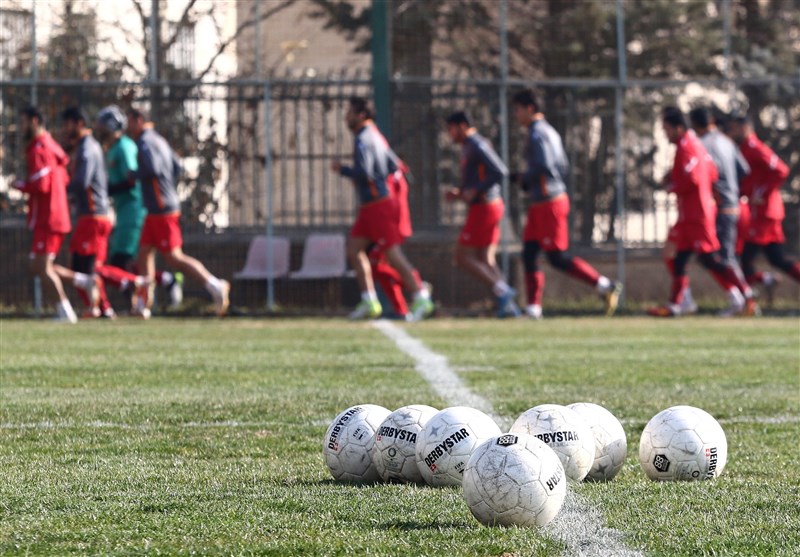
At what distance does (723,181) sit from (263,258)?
5854 millimetres

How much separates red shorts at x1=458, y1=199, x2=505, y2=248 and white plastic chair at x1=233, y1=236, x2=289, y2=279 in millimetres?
3278

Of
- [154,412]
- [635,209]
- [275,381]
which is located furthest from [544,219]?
[154,412]

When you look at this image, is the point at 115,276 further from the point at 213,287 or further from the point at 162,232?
the point at 213,287

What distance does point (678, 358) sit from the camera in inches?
434

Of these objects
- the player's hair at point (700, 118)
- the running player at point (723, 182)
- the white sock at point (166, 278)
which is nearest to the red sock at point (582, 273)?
the running player at point (723, 182)

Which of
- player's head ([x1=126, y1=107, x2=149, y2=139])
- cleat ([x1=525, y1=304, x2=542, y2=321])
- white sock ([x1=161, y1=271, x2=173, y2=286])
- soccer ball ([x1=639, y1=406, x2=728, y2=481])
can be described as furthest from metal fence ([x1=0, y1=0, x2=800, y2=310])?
soccer ball ([x1=639, y1=406, x2=728, y2=481])

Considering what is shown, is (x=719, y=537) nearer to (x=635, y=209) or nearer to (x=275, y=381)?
(x=275, y=381)

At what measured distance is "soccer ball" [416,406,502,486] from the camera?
4.95 meters

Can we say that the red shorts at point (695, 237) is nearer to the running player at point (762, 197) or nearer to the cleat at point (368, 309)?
the running player at point (762, 197)

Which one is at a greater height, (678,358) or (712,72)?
(712,72)

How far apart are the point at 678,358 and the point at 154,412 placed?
4939 mm

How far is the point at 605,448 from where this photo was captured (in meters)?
5.27

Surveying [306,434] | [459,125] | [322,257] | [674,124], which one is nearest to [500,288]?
[459,125]

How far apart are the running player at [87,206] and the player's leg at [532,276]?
4.67 m
